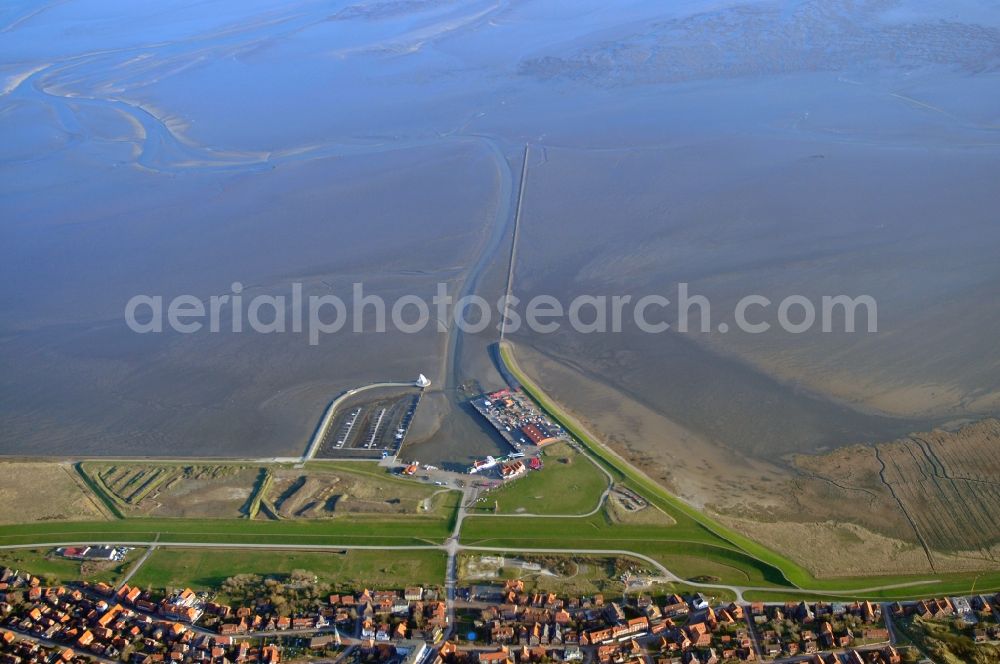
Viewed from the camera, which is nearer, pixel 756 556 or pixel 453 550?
pixel 756 556

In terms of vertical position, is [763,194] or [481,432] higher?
[763,194]

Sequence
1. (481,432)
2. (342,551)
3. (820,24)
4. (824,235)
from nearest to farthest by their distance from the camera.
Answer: (342,551)
(481,432)
(824,235)
(820,24)

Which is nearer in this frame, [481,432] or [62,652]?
[62,652]

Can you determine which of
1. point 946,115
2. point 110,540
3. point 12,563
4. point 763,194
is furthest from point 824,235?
point 12,563

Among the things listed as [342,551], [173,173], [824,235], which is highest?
[173,173]

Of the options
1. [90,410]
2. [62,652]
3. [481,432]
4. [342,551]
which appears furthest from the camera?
[90,410]

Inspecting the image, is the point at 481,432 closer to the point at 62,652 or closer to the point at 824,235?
the point at 62,652

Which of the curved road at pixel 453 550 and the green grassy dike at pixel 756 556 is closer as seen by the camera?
the green grassy dike at pixel 756 556

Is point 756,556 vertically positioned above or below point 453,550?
below

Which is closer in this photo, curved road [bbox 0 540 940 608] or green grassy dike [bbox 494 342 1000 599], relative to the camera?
green grassy dike [bbox 494 342 1000 599]

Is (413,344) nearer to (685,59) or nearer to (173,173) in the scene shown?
(173,173)
